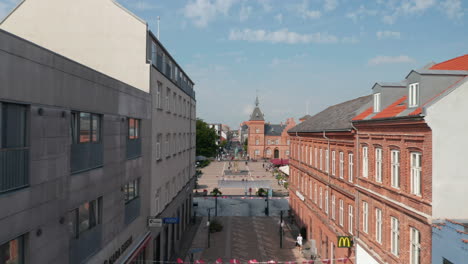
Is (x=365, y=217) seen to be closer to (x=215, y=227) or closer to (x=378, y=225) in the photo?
(x=378, y=225)

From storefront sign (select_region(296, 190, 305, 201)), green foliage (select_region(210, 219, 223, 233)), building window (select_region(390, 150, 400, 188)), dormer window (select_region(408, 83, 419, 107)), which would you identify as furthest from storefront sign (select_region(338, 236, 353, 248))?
green foliage (select_region(210, 219, 223, 233))

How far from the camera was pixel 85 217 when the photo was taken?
10.6m

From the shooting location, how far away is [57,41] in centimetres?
1672

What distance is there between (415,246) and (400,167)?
2817 millimetres

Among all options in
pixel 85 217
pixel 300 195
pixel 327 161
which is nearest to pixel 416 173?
pixel 327 161

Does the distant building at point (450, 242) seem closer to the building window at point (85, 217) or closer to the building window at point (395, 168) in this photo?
the building window at point (395, 168)

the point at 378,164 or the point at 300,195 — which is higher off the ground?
the point at 378,164

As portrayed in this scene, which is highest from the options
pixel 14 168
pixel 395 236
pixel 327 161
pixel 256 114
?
pixel 256 114

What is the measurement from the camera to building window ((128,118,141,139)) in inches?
586

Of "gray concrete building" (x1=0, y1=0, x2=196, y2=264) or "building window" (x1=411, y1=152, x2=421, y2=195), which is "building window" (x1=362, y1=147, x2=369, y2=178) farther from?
"gray concrete building" (x1=0, y1=0, x2=196, y2=264)

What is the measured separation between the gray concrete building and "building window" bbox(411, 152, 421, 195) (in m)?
10.7

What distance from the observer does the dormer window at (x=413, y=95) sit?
12.2 metres

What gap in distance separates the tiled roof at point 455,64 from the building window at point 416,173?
3789 mm

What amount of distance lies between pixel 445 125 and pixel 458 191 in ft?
6.97
